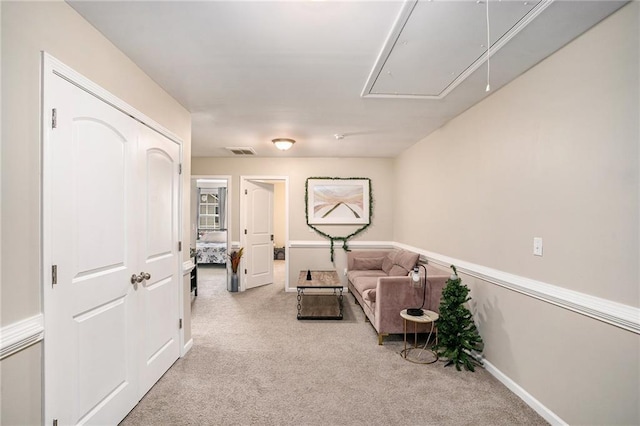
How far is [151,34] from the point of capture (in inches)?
75.6

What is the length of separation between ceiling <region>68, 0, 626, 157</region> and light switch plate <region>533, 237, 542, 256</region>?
4.07 feet

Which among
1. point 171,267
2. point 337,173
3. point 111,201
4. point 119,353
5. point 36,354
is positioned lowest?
point 119,353

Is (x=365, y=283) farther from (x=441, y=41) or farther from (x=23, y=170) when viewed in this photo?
(x=23, y=170)

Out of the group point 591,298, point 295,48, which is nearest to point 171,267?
point 295,48

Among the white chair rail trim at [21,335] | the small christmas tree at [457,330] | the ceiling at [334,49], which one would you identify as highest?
the ceiling at [334,49]

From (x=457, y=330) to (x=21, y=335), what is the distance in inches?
120

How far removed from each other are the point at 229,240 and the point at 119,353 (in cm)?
385

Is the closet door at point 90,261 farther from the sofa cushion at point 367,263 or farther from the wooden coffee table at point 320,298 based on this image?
the sofa cushion at point 367,263

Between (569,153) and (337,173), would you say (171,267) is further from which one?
(337,173)

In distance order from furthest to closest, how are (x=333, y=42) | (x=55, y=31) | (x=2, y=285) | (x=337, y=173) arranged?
1. (x=337, y=173)
2. (x=333, y=42)
3. (x=55, y=31)
4. (x=2, y=285)

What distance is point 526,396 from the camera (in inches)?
91.8

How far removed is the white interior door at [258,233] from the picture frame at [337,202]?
93cm

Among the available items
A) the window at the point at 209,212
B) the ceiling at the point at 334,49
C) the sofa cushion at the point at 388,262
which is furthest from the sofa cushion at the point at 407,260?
the window at the point at 209,212

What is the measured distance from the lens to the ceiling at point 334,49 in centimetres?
168
